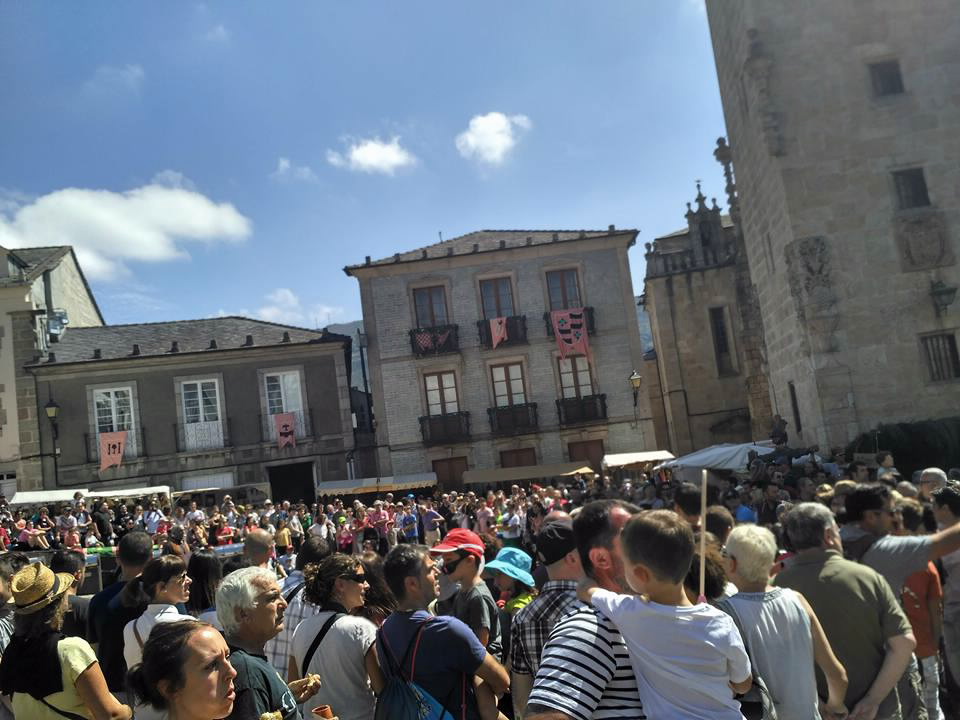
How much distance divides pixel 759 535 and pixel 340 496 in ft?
86.0

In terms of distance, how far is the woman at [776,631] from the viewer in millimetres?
3146

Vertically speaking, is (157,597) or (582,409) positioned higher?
(582,409)

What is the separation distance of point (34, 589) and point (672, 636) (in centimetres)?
286

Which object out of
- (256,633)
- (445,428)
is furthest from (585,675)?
(445,428)

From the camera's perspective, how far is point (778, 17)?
17.5 meters

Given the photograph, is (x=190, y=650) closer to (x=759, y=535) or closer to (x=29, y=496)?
(x=759, y=535)

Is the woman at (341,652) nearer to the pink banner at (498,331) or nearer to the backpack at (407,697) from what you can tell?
the backpack at (407,697)

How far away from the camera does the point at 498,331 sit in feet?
94.2

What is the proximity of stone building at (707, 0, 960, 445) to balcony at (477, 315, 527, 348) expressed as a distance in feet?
40.8

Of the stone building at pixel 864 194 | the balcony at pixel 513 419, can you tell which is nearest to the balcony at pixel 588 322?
the balcony at pixel 513 419

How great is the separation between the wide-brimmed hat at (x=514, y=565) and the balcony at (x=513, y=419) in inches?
908

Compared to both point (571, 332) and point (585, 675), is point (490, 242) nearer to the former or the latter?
point (571, 332)

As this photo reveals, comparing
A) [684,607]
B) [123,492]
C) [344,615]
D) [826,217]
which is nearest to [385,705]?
[344,615]

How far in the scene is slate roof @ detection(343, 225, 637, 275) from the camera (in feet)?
96.6
